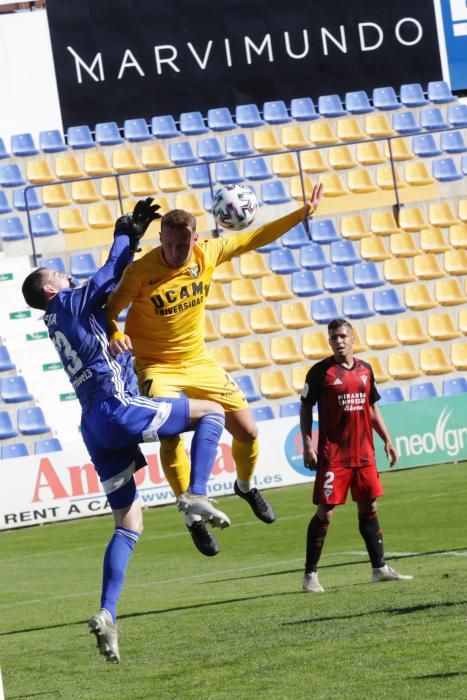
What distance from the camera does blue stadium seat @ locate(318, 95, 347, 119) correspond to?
25734 mm

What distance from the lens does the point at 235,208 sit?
8961mm

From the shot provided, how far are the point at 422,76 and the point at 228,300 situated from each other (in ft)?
22.2

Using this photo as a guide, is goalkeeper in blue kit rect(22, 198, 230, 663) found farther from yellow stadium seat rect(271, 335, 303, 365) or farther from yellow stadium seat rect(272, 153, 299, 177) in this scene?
yellow stadium seat rect(272, 153, 299, 177)

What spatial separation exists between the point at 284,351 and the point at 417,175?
5.19 meters

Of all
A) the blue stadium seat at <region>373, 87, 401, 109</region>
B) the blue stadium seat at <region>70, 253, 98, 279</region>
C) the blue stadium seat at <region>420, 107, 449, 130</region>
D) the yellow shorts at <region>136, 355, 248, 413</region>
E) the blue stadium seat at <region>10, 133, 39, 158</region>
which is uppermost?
the blue stadium seat at <region>373, 87, 401, 109</region>

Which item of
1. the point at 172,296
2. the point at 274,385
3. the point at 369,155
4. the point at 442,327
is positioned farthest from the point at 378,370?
the point at 172,296

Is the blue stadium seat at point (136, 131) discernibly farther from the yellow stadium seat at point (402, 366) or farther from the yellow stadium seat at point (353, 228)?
the yellow stadium seat at point (402, 366)

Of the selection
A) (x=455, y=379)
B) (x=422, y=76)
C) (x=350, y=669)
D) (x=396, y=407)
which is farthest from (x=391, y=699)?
(x=422, y=76)

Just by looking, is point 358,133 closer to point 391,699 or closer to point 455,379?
point 455,379

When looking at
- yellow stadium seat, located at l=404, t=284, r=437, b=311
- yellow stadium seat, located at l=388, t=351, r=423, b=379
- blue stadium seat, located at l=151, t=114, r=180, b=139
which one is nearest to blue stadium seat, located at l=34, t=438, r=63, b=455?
yellow stadium seat, located at l=388, t=351, r=423, b=379

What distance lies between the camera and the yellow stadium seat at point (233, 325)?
22.6m

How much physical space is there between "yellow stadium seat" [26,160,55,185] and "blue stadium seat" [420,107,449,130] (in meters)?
7.47

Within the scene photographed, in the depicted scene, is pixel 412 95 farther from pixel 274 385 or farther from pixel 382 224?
pixel 274 385

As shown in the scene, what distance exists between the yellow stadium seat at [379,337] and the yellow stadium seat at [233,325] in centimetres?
211
